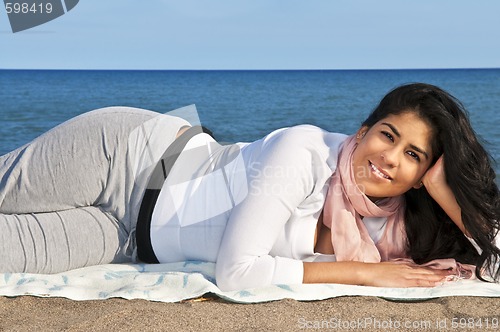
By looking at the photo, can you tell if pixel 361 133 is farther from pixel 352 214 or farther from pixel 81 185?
pixel 81 185

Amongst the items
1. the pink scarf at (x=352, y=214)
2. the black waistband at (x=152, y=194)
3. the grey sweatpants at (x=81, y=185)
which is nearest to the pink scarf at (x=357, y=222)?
the pink scarf at (x=352, y=214)

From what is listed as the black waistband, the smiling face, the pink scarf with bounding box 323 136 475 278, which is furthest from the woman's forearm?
the black waistband

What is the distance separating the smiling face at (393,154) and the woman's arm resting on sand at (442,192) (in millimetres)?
40

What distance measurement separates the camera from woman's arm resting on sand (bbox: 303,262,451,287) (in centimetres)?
310

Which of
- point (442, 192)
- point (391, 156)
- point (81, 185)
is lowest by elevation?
point (442, 192)

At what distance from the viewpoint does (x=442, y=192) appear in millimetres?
3143

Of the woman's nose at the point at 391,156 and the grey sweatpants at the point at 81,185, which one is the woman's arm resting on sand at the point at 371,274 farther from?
the grey sweatpants at the point at 81,185

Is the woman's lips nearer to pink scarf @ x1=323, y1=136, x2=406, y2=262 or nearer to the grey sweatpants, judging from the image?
pink scarf @ x1=323, y1=136, x2=406, y2=262

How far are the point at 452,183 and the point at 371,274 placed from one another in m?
0.56

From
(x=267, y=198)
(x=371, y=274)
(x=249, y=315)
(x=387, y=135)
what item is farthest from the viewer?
(x=371, y=274)

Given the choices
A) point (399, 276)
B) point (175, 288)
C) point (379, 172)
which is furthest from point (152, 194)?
point (399, 276)

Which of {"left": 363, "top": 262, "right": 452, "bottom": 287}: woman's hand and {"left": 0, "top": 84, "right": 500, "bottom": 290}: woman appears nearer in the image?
{"left": 0, "top": 84, "right": 500, "bottom": 290}: woman

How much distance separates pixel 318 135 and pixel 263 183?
42 centimetres

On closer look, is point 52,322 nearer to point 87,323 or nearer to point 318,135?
point 87,323
